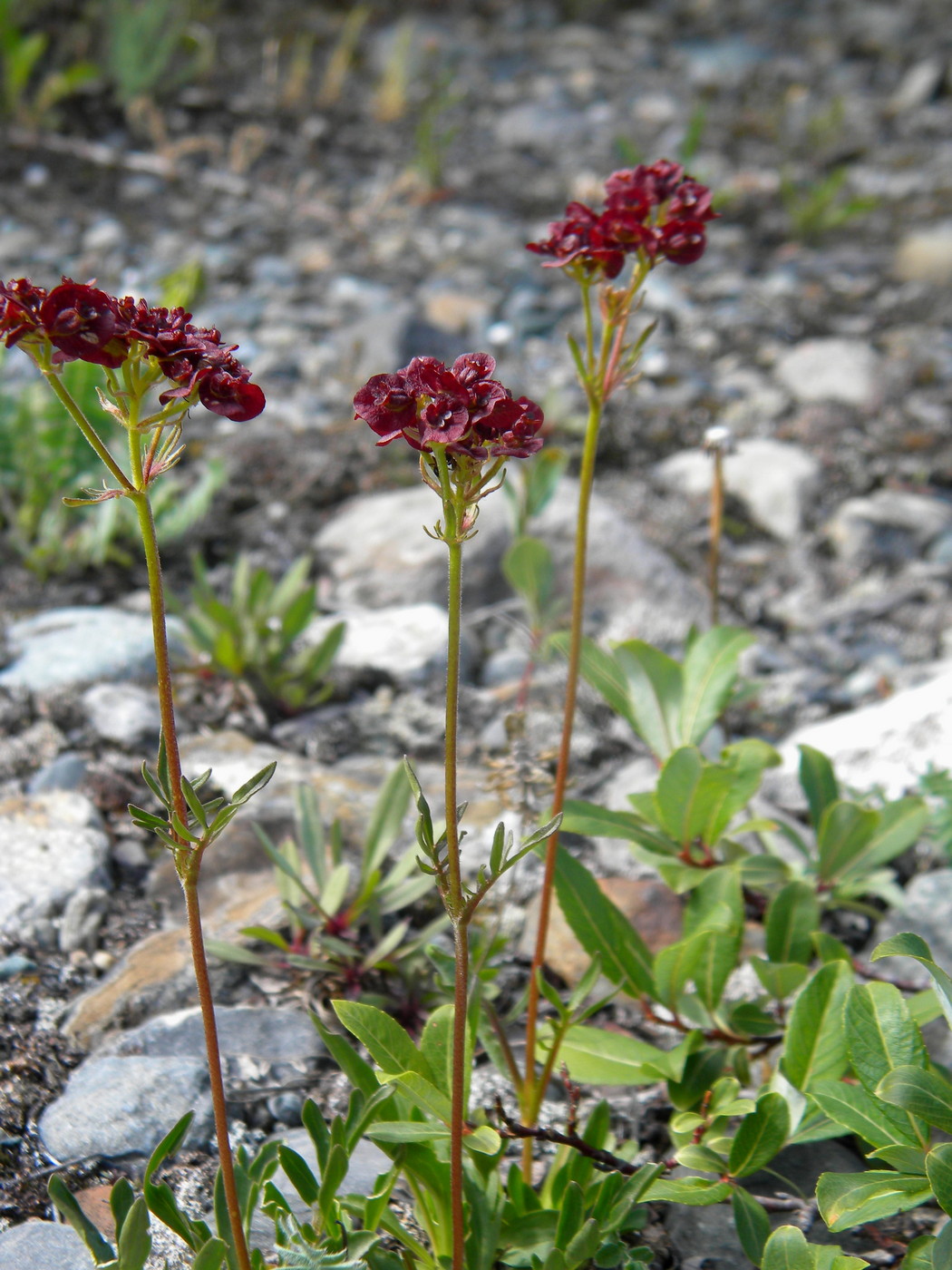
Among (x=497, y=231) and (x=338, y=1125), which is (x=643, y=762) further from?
(x=497, y=231)

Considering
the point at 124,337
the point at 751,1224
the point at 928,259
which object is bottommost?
the point at 751,1224

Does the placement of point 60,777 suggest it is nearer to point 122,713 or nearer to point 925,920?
point 122,713

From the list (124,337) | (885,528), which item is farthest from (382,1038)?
(885,528)

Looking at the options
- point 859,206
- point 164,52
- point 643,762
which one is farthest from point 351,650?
point 164,52

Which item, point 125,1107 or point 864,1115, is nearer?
point 864,1115

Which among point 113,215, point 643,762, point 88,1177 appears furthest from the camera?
point 113,215

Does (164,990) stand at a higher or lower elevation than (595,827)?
lower

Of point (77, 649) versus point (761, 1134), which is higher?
point (77, 649)
